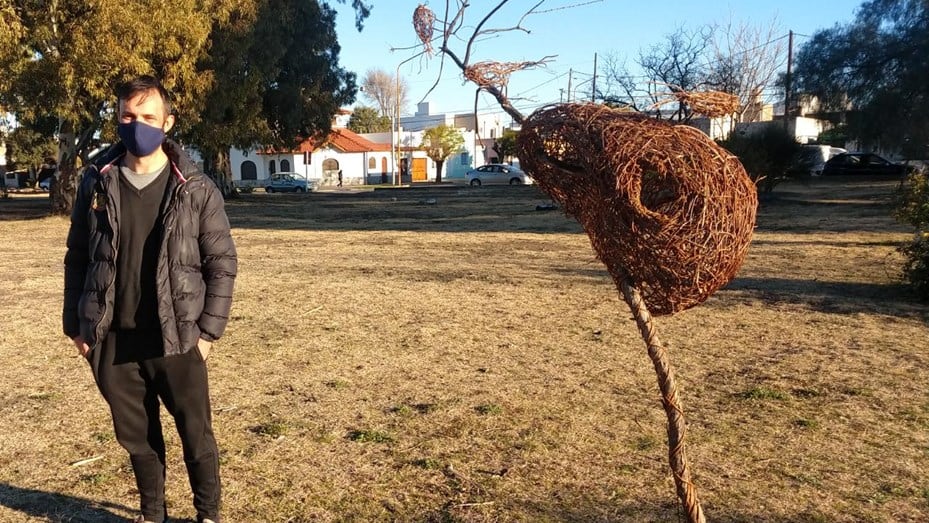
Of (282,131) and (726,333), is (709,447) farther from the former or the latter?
(282,131)

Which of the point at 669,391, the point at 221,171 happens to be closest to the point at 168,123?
the point at 669,391

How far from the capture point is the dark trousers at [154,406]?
2701 mm

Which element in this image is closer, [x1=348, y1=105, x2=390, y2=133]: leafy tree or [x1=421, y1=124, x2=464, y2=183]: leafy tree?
[x1=421, y1=124, x2=464, y2=183]: leafy tree

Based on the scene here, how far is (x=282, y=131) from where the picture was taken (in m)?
30.1

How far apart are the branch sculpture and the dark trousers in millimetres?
1518

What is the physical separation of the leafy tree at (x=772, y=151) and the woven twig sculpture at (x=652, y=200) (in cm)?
2013

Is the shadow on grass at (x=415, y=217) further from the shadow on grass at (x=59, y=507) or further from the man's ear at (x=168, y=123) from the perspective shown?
the man's ear at (x=168, y=123)

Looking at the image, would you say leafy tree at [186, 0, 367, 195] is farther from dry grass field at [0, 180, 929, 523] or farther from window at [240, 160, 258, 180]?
window at [240, 160, 258, 180]

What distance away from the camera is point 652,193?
235 cm

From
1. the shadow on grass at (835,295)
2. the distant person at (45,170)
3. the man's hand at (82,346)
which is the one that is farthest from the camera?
the distant person at (45,170)

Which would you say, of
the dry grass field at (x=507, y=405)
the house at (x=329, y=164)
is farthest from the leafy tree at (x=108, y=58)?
the house at (x=329, y=164)

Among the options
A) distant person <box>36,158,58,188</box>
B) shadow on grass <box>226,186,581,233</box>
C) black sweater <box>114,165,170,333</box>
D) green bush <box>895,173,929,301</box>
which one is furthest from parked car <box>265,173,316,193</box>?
black sweater <box>114,165,170,333</box>

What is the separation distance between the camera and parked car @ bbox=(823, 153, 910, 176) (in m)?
35.3

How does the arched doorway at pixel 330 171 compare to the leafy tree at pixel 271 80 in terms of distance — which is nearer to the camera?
the leafy tree at pixel 271 80
